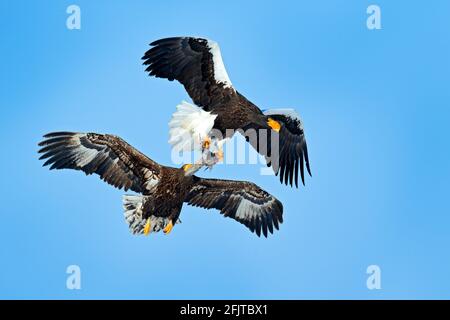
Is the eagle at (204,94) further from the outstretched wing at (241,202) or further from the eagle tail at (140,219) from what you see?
the eagle tail at (140,219)

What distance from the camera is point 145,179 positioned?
54.6ft

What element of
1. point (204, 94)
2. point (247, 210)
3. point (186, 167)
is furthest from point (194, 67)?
point (247, 210)

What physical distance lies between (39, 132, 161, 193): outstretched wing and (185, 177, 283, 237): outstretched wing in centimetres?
86

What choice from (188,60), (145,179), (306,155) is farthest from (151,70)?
(306,155)

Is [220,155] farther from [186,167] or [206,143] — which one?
[186,167]

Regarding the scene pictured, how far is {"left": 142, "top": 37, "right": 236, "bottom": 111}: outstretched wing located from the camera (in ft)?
55.6

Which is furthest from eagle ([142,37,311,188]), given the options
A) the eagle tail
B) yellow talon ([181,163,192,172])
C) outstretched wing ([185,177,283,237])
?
the eagle tail

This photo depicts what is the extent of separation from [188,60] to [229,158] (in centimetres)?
160

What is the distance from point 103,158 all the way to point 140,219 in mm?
1020

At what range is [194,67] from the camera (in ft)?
56.0

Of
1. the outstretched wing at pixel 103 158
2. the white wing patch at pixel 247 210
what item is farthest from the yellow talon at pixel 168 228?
the white wing patch at pixel 247 210

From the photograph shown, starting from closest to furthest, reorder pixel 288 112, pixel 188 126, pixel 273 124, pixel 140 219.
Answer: pixel 188 126
pixel 140 219
pixel 273 124
pixel 288 112

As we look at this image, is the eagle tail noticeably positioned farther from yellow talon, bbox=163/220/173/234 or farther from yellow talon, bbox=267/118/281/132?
yellow talon, bbox=267/118/281/132

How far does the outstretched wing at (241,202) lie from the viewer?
56.4 ft
